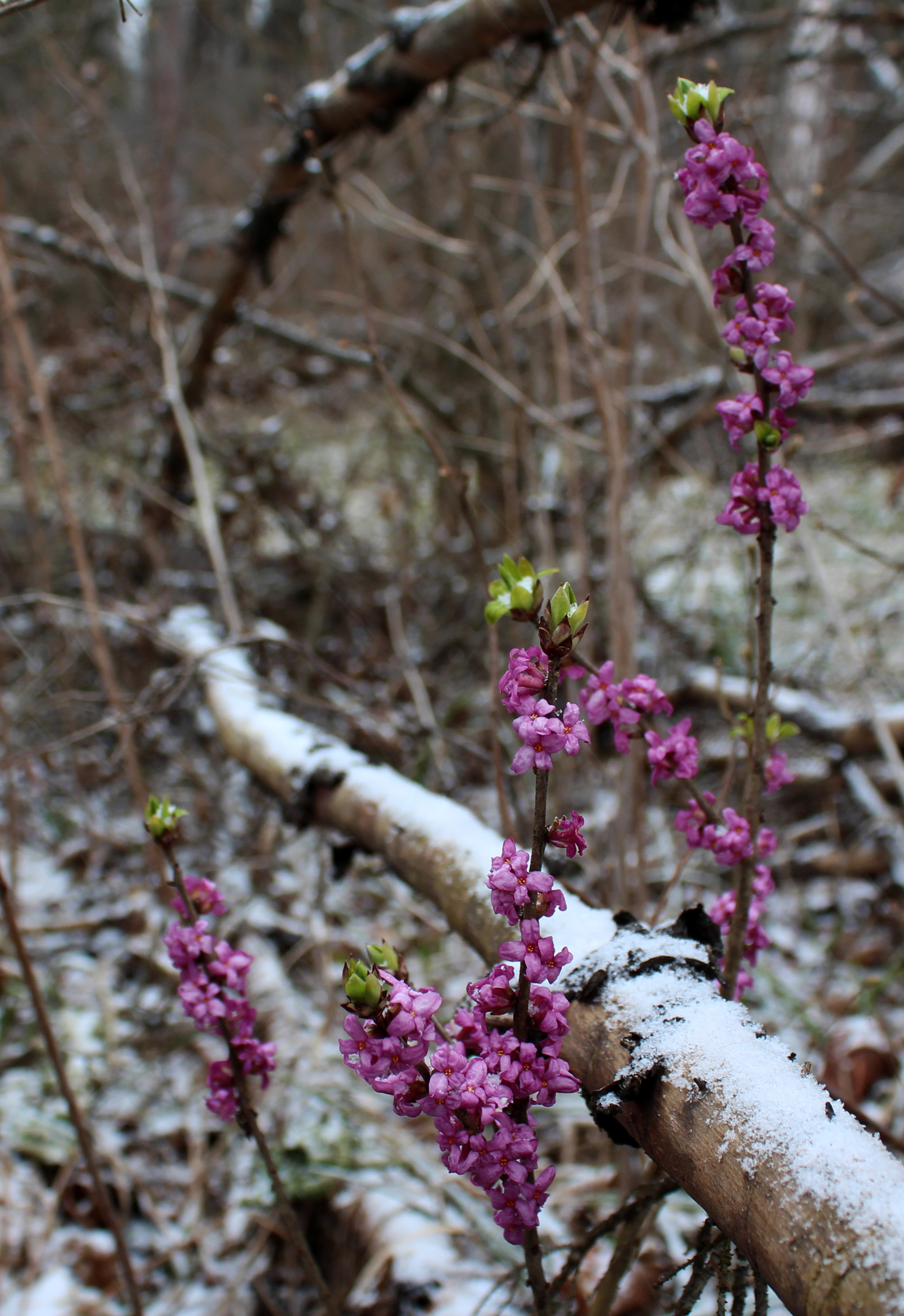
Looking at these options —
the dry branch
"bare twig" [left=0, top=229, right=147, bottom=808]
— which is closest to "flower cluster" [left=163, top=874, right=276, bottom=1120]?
"bare twig" [left=0, top=229, right=147, bottom=808]

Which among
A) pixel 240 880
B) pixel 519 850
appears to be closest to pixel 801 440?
pixel 519 850

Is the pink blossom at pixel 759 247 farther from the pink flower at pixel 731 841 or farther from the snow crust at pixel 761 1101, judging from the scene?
the snow crust at pixel 761 1101

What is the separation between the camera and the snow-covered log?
531mm

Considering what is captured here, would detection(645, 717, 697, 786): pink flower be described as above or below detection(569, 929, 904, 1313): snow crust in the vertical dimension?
above

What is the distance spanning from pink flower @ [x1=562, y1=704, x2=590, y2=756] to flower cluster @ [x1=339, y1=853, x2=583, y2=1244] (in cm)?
9

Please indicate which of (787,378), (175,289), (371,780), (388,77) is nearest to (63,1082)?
(371,780)

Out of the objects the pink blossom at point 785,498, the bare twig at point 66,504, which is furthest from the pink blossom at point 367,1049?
the bare twig at point 66,504

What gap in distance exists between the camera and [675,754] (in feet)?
2.92

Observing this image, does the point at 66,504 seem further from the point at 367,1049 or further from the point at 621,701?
the point at 367,1049

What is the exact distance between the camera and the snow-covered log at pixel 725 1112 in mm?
531

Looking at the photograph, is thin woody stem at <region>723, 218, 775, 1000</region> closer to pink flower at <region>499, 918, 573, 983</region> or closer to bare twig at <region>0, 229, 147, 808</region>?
pink flower at <region>499, 918, 573, 983</region>

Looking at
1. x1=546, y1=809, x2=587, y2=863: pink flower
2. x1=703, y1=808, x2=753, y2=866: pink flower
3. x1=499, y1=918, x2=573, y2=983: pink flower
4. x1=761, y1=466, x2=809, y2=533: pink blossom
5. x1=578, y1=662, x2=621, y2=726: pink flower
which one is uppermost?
x1=761, y1=466, x2=809, y2=533: pink blossom

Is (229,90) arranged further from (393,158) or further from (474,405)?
(474,405)

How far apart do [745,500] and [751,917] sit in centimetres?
56
